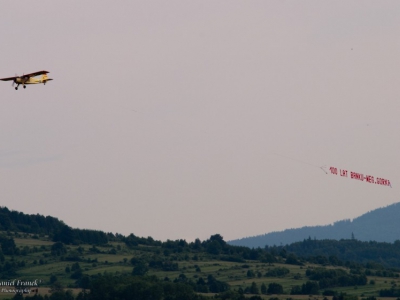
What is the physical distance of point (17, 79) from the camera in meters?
136

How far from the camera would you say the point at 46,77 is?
13862 centimetres

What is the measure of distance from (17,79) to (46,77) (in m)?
4.78
